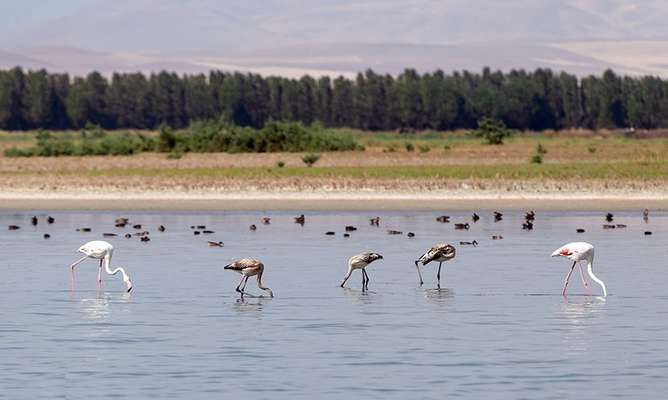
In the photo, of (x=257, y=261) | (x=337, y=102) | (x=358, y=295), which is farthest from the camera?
(x=337, y=102)

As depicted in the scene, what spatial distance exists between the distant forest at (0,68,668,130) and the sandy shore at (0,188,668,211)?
3001 inches

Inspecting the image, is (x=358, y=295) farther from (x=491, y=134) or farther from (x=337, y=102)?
(x=337, y=102)

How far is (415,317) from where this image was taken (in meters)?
20.5

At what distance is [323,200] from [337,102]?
8771cm

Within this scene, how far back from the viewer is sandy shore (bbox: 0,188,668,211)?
49250 millimetres

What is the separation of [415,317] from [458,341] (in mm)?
2545

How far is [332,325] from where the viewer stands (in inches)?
773

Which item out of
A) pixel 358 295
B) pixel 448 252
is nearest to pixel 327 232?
pixel 448 252

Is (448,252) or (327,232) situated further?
(327,232)

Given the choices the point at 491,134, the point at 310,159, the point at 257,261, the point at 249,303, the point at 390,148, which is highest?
the point at 491,134

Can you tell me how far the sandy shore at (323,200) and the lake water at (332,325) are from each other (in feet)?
50.0

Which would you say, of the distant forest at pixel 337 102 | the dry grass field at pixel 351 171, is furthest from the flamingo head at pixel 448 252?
the distant forest at pixel 337 102

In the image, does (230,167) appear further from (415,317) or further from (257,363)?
(257,363)

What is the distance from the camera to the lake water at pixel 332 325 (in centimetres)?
1527
